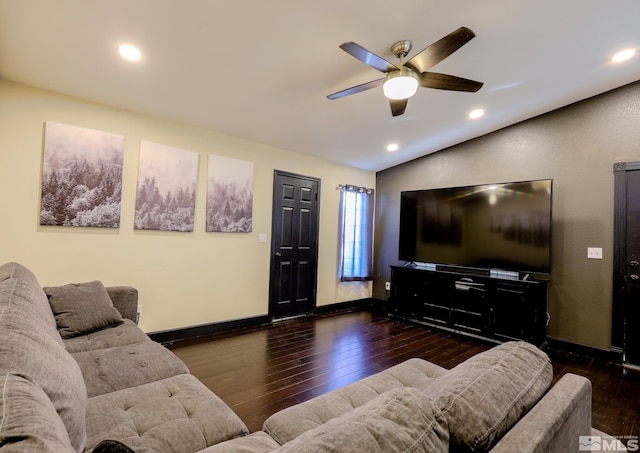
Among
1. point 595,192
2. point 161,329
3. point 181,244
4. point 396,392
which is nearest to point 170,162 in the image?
point 181,244

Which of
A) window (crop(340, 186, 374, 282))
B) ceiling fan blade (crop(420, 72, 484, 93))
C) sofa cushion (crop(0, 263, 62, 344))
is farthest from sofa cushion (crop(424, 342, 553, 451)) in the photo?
window (crop(340, 186, 374, 282))

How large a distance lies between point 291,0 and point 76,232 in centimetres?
280

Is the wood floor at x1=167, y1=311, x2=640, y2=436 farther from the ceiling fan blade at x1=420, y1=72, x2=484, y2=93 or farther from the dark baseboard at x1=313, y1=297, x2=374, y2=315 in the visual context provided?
the ceiling fan blade at x1=420, y1=72, x2=484, y2=93

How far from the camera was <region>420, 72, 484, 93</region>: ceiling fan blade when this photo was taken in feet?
7.82

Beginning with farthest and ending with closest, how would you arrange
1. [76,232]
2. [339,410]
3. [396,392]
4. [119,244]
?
[119,244] → [76,232] → [339,410] → [396,392]

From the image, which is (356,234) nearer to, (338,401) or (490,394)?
(338,401)

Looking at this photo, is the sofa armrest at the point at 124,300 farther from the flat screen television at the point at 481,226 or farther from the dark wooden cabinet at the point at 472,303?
the flat screen television at the point at 481,226

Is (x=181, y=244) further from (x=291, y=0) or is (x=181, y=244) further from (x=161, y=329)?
(x=291, y=0)

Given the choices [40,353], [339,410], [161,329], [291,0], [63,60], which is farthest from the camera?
[161,329]

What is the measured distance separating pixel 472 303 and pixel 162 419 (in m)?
3.72

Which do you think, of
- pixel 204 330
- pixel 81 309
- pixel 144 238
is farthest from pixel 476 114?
pixel 81 309

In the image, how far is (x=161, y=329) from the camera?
3445 millimetres

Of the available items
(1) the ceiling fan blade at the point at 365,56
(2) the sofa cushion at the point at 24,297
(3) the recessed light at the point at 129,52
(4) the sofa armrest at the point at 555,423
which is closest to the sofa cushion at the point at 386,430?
(4) the sofa armrest at the point at 555,423

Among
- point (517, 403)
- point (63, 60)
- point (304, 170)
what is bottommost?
Answer: point (517, 403)
